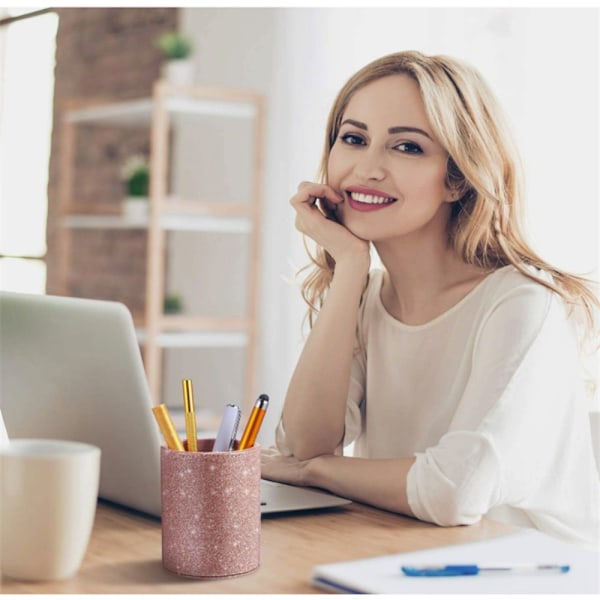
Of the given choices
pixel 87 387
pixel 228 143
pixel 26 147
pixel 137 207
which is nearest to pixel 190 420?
pixel 87 387

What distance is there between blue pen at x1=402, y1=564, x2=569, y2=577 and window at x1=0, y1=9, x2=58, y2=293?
4597 mm

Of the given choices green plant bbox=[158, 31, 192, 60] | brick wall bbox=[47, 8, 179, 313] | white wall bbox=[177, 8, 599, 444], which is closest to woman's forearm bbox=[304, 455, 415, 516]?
white wall bbox=[177, 8, 599, 444]

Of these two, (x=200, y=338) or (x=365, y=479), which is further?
(x=200, y=338)

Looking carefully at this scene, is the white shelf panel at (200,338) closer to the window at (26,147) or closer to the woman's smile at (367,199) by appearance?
the window at (26,147)

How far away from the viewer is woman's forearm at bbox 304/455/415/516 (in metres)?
1.22

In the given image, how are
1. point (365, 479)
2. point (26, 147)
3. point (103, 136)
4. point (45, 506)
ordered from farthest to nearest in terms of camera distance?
point (26, 147)
point (103, 136)
point (365, 479)
point (45, 506)

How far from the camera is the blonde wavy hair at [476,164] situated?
1.50 m

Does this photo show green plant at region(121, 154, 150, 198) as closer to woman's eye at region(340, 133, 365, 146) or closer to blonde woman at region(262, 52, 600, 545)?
blonde woman at region(262, 52, 600, 545)

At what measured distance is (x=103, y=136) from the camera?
16.1 feet

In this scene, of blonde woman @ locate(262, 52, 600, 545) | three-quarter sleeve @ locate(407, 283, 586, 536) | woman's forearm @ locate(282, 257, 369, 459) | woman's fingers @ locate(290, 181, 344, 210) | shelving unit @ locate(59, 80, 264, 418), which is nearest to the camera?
three-quarter sleeve @ locate(407, 283, 586, 536)

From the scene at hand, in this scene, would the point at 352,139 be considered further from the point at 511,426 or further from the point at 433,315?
the point at 511,426

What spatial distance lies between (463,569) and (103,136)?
14.0 feet

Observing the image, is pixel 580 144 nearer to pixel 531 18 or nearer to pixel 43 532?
pixel 531 18

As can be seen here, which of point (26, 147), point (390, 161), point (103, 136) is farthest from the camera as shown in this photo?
point (26, 147)
